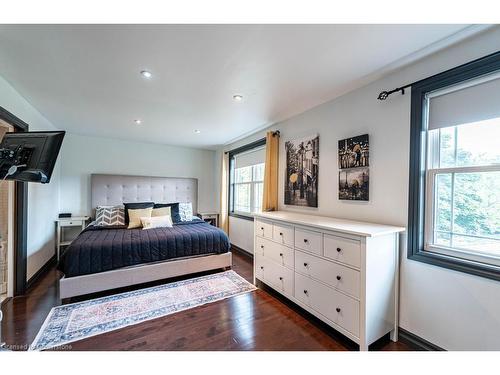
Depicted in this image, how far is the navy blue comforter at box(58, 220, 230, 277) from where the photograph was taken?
2.28 metres

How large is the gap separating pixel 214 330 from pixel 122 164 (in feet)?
12.5

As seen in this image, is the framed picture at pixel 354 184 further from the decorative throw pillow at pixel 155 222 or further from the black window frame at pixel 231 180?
the decorative throw pillow at pixel 155 222

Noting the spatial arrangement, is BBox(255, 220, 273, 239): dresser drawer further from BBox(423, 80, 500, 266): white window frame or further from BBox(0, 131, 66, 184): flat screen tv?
BBox(0, 131, 66, 184): flat screen tv

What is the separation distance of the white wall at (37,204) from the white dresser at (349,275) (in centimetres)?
306

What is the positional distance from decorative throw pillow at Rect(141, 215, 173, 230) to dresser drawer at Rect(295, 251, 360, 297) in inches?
89.3

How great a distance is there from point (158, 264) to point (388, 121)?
300 cm

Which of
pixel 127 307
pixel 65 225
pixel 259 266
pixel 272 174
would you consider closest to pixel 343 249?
pixel 259 266

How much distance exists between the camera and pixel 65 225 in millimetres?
3521

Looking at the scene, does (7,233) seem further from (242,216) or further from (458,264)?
(458,264)

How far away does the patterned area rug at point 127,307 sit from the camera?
1746 millimetres

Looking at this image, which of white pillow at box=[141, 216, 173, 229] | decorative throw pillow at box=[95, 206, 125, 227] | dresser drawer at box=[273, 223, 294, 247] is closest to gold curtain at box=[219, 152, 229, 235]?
white pillow at box=[141, 216, 173, 229]

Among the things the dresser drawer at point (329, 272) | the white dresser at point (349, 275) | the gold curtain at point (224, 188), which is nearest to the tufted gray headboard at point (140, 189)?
the gold curtain at point (224, 188)
